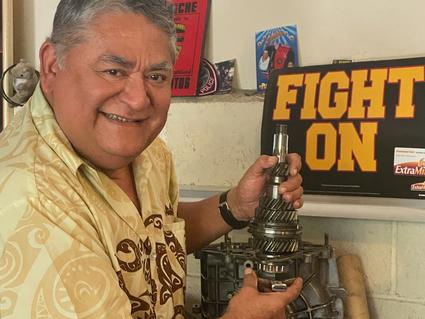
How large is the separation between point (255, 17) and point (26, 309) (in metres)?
1.03

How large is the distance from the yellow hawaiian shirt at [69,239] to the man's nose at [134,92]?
129 millimetres

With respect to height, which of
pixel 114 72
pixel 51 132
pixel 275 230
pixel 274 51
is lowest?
pixel 275 230

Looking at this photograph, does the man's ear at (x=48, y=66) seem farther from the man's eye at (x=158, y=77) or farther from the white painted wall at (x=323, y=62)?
the white painted wall at (x=323, y=62)

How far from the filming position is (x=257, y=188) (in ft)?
3.99

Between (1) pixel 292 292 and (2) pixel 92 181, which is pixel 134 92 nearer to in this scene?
(2) pixel 92 181

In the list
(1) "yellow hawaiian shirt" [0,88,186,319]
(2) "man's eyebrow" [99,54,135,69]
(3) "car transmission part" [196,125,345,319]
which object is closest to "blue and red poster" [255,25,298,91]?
(3) "car transmission part" [196,125,345,319]

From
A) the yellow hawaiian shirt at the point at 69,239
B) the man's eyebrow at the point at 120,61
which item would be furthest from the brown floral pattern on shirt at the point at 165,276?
the man's eyebrow at the point at 120,61

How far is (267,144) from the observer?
1.42 metres

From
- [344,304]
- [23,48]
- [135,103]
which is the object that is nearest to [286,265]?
[344,304]

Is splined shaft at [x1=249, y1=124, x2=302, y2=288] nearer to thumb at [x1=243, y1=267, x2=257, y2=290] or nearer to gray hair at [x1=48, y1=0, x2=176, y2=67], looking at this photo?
thumb at [x1=243, y1=267, x2=257, y2=290]

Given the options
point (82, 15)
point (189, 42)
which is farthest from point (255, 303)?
point (189, 42)

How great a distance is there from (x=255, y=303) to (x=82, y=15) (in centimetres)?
58

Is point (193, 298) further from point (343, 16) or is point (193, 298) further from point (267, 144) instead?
point (343, 16)

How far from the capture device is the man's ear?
94 centimetres
